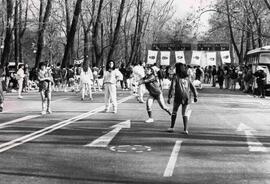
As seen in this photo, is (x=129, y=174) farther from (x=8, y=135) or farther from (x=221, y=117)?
(x=221, y=117)

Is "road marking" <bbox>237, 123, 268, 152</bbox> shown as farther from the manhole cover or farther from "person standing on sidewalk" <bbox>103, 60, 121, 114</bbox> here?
"person standing on sidewalk" <bbox>103, 60, 121, 114</bbox>

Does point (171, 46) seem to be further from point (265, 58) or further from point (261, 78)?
point (261, 78)

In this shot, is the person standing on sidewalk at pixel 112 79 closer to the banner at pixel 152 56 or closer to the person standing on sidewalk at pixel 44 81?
the person standing on sidewalk at pixel 44 81

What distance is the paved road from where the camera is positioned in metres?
8.23

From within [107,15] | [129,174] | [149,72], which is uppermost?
[107,15]

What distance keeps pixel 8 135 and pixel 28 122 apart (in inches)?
122

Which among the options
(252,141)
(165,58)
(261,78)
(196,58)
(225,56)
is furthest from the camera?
(225,56)

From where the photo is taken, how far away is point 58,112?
1941cm

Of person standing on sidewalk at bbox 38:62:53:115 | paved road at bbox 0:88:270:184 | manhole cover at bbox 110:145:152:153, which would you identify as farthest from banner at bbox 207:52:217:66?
manhole cover at bbox 110:145:152:153

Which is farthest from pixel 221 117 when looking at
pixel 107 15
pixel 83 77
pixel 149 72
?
pixel 107 15

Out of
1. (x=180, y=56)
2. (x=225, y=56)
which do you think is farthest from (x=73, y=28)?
(x=225, y=56)

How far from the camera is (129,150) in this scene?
10.7 metres

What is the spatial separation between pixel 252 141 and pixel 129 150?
308cm

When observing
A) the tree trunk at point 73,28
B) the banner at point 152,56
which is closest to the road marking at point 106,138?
the tree trunk at point 73,28
